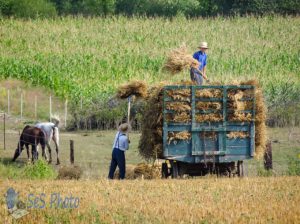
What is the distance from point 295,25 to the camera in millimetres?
57000

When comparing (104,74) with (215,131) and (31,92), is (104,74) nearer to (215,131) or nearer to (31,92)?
(31,92)

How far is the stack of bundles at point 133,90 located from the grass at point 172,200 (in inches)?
111

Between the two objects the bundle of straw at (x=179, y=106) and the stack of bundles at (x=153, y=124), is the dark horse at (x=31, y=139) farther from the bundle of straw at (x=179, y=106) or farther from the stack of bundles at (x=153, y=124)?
the bundle of straw at (x=179, y=106)

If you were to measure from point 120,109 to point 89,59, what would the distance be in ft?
35.5

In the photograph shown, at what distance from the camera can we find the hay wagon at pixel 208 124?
70.8 feet

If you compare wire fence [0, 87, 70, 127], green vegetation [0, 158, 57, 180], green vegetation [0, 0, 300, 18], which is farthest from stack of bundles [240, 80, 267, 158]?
green vegetation [0, 0, 300, 18]

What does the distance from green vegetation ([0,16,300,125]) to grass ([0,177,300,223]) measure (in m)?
17.5

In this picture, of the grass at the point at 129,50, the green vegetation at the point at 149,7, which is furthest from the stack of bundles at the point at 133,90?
the green vegetation at the point at 149,7

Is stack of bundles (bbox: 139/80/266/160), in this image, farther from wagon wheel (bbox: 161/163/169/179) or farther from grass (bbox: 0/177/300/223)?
grass (bbox: 0/177/300/223)

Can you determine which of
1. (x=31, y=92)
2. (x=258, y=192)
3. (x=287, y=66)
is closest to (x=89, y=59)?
(x=31, y=92)

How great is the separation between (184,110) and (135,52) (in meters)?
27.8

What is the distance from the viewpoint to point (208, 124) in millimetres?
21750

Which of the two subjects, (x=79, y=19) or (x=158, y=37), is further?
(x=79, y=19)

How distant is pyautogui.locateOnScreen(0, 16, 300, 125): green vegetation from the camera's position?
41125 mm
